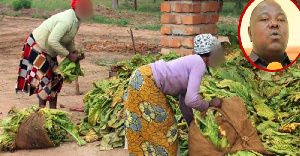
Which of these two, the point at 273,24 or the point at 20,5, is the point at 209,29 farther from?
the point at 20,5

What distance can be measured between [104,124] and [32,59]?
4.28 ft

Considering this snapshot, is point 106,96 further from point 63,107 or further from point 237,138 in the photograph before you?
point 237,138

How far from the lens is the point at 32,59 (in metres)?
6.25

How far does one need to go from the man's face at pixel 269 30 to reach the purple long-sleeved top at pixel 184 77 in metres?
1.30

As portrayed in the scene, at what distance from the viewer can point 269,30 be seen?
2725mm

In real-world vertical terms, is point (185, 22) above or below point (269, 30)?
below

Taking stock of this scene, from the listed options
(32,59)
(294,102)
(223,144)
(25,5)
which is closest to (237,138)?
(223,144)

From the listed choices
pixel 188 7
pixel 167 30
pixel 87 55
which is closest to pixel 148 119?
pixel 188 7

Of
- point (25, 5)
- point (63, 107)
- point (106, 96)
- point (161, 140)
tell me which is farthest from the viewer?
point (25, 5)

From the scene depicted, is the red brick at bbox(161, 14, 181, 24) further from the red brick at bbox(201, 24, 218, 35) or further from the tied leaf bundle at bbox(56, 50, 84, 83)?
the tied leaf bundle at bbox(56, 50, 84, 83)

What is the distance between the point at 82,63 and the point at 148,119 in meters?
7.52

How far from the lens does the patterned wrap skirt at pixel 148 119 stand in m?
4.20

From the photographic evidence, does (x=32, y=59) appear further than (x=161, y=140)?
Yes

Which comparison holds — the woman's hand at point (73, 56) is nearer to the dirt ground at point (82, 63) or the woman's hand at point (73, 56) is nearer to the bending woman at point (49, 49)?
the bending woman at point (49, 49)
